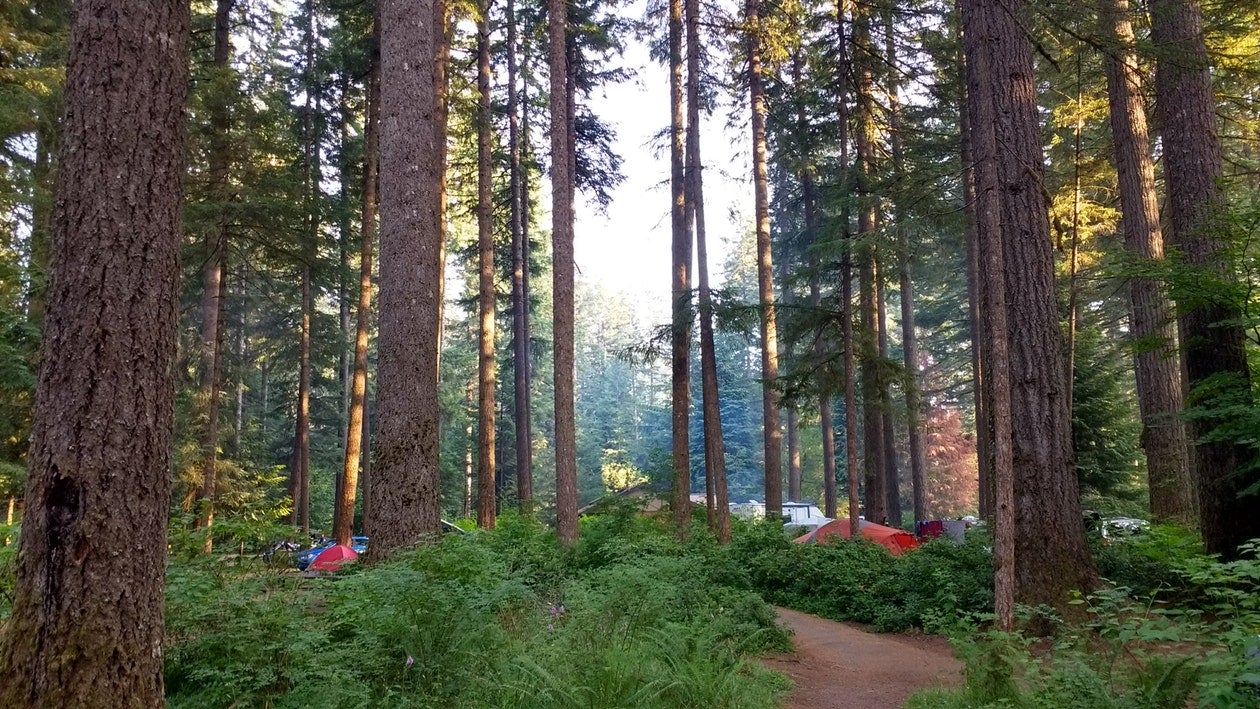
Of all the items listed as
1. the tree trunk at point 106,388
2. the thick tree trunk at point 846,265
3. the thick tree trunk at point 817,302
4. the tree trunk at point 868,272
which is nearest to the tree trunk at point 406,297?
the tree trunk at point 106,388

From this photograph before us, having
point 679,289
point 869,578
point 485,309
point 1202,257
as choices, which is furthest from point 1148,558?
point 485,309

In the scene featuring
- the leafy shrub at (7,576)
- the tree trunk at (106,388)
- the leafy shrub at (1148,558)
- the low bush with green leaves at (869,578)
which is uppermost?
the tree trunk at (106,388)

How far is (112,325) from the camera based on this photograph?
142 inches

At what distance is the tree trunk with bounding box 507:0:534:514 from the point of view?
814 inches

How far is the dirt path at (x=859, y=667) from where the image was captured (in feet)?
20.9

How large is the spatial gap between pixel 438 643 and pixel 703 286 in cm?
1168

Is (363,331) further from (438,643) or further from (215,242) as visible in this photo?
(438,643)

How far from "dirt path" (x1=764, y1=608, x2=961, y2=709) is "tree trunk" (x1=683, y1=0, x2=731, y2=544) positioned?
17.8 feet

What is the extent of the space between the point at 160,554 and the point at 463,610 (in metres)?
2.15

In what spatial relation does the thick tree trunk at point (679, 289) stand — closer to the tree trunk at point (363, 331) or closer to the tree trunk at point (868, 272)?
the tree trunk at point (868, 272)

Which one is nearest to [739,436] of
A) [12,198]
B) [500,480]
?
[500,480]

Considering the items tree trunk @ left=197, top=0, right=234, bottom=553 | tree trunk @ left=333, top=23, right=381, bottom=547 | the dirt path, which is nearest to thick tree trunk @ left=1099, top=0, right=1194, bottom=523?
the dirt path

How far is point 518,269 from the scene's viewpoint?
22.3 m

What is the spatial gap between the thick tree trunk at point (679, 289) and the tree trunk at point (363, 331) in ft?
22.4
